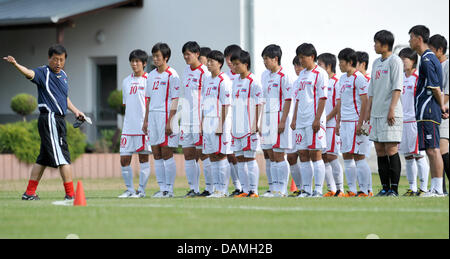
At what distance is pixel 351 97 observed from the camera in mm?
12812

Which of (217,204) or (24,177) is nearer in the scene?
(217,204)

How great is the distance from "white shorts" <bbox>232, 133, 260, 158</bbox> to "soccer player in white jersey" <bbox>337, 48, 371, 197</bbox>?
4.80ft

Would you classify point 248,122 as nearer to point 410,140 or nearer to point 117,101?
point 410,140

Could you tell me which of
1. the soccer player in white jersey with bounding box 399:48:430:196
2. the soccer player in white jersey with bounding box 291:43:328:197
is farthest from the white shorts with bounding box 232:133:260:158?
the soccer player in white jersey with bounding box 399:48:430:196

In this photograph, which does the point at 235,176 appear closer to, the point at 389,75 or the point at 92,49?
the point at 389,75

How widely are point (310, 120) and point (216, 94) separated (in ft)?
5.08

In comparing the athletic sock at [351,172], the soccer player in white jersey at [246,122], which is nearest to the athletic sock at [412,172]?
the athletic sock at [351,172]

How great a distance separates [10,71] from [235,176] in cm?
1460

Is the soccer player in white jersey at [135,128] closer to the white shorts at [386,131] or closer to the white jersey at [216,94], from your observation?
the white jersey at [216,94]

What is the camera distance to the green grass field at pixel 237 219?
6.89 meters

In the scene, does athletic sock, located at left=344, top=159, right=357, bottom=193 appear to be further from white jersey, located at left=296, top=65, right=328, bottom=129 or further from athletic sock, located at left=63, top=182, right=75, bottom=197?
athletic sock, located at left=63, top=182, right=75, bottom=197

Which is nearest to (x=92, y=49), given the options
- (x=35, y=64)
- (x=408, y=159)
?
(x=35, y=64)

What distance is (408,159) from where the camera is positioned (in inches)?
488
